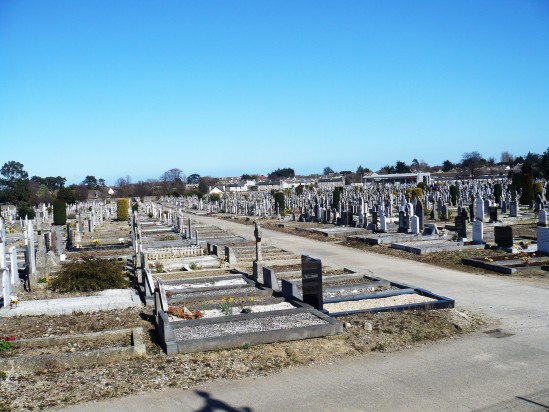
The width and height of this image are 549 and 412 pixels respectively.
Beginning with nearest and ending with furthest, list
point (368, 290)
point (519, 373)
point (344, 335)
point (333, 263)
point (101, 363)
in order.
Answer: point (519, 373), point (101, 363), point (344, 335), point (368, 290), point (333, 263)

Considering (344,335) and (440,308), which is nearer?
(344,335)

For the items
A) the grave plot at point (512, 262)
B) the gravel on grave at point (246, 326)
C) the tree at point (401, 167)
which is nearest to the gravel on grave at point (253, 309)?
the gravel on grave at point (246, 326)

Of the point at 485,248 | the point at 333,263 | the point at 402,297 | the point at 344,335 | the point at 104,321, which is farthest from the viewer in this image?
the point at 485,248

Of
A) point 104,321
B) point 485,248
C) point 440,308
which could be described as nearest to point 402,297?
point 440,308

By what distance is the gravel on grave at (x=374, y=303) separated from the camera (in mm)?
11555

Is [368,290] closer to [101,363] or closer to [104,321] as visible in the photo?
[104,321]

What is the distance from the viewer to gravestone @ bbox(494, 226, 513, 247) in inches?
752

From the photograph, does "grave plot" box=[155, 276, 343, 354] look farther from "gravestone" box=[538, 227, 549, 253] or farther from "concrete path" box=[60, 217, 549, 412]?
"gravestone" box=[538, 227, 549, 253]

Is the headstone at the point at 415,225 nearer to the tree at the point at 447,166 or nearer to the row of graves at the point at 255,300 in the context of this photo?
the row of graves at the point at 255,300

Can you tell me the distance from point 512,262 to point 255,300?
894 centimetres

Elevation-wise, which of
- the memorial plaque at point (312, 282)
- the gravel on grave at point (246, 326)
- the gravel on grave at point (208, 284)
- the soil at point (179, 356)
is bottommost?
the soil at point (179, 356)

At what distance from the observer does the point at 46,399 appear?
7.03 m

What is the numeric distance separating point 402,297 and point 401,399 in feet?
18.8

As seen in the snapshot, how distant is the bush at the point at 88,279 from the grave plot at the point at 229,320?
76.1 inches
